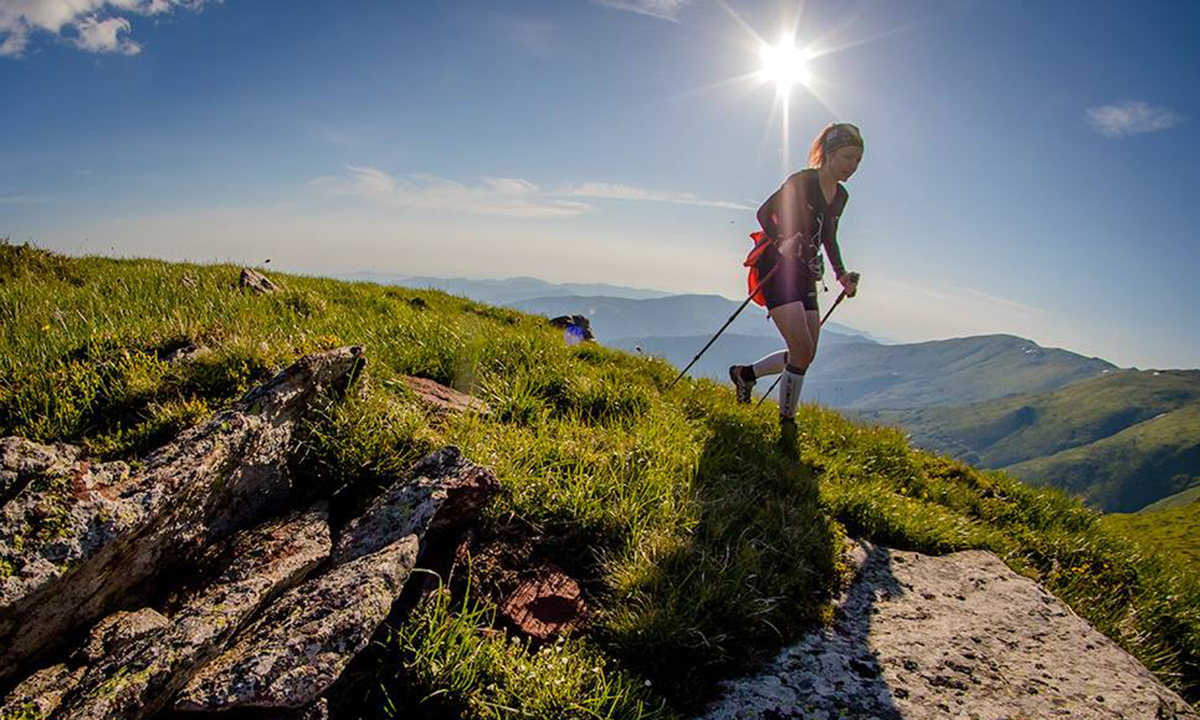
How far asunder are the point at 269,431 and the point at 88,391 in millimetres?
1219

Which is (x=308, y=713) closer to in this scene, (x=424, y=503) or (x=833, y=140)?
(x=424, y=503)

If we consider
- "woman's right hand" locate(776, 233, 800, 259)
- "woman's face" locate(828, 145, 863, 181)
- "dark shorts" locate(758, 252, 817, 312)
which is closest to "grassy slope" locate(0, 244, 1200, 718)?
"dark shorts" locate(758, 252, 817, 312)

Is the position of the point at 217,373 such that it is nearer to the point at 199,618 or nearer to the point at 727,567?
the point at 199,618

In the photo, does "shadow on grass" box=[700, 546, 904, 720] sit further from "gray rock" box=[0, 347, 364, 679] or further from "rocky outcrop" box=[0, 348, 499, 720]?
"gray rock" box=[0, 347, 364, 679]

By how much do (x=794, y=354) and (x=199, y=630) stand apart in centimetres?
748

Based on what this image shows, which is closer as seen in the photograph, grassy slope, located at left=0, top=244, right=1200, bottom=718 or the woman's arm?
grassy slope, located at left=0, top=244, right=1200, bottom=718

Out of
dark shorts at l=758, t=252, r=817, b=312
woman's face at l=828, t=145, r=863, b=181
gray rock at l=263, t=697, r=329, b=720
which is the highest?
woman's face at l=828, t=145, r=863, b=181

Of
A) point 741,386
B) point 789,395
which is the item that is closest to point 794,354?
point 789,395

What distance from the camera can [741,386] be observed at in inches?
357

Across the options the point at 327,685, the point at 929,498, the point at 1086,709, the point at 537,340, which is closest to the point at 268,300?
the point at 537,340

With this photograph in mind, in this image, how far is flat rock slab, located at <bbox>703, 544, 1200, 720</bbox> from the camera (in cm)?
315

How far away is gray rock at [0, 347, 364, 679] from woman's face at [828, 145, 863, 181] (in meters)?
7.68

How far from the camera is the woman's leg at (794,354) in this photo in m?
7.96

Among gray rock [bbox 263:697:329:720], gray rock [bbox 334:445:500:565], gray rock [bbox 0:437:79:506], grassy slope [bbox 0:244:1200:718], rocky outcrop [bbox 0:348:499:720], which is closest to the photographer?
rocky outcrop [bbox 0:348:499:720]
